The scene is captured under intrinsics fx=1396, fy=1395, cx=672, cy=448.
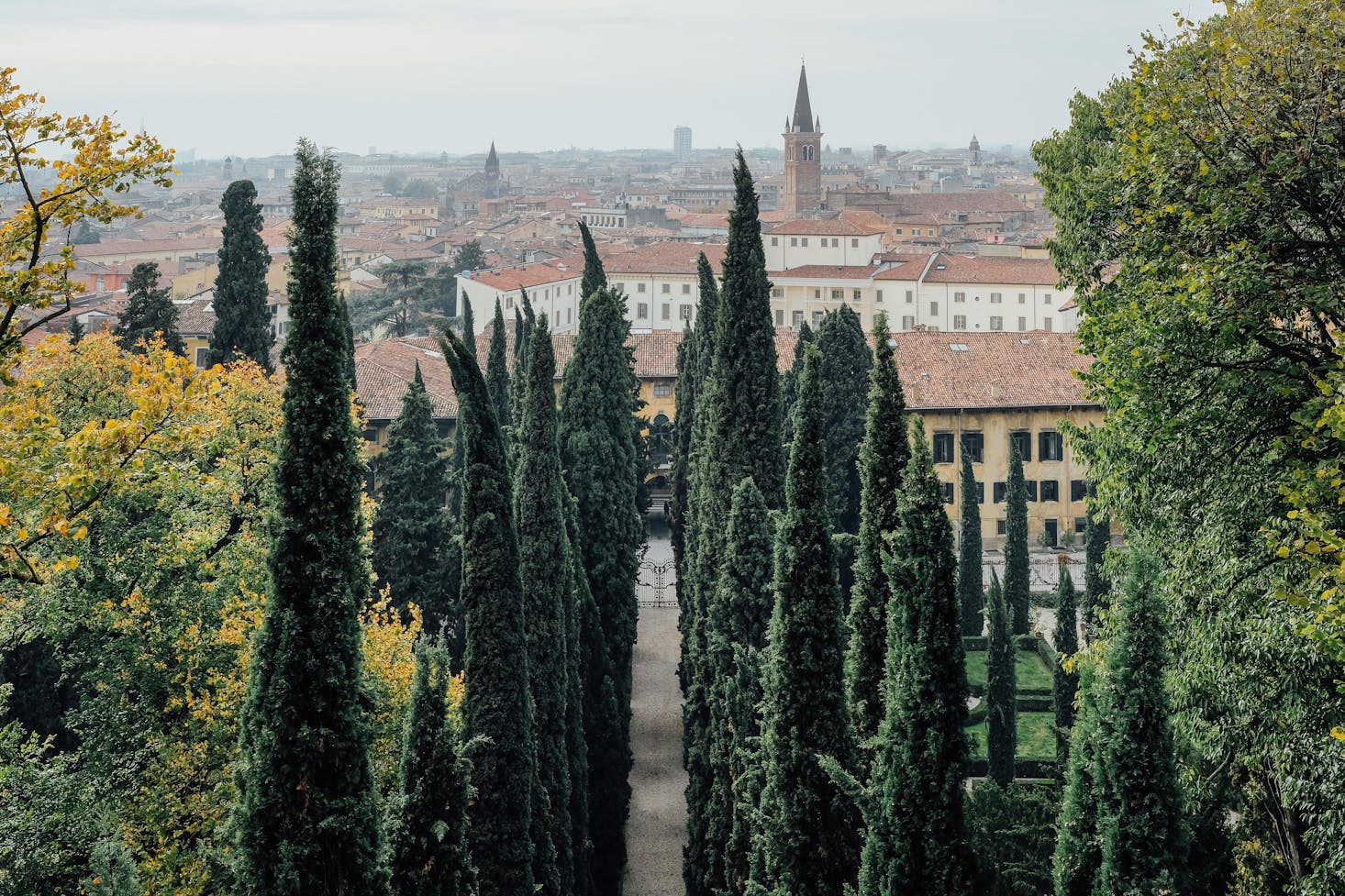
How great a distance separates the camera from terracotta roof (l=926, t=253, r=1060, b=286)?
7481 centimetres

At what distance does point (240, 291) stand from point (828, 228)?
199 ft

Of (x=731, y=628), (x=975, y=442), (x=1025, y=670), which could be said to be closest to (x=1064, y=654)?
(x=731, y=628)

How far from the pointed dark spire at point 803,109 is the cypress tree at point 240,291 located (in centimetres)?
10770

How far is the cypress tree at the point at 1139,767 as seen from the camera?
11250 millimetres

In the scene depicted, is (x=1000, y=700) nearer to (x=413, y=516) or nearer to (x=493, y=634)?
(x=493, y=634)

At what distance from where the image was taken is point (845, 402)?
3528 centimetres

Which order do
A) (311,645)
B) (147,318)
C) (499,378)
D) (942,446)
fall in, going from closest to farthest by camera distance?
(311,645) → (147,318) → (499,378) → (942,446)

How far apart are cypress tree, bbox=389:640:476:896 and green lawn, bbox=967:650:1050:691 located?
20.7m

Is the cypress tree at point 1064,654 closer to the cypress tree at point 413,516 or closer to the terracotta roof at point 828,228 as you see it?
→ the cypress tree at point 413,516

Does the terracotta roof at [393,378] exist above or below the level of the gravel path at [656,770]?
above

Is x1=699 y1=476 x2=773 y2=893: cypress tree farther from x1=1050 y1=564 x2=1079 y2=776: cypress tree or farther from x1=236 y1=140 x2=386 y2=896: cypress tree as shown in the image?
x1=236 y1=140 x2=386 y2=896: cypress tree

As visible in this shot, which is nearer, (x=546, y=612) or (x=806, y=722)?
(x=806, y=722)

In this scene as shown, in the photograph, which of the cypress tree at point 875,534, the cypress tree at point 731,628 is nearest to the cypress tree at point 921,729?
the cypress tree at point 875,534

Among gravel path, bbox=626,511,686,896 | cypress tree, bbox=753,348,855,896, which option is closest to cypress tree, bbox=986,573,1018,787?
gravel path, bbox=626,511,686,896
